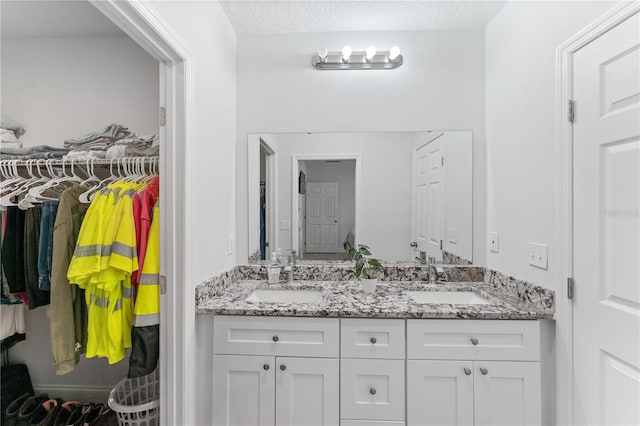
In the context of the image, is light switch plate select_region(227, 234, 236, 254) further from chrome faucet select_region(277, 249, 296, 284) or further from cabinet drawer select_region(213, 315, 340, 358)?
cabinet drawer select_region(213, 315, 340, 358)

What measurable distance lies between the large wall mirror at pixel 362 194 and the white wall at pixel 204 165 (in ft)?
0.95

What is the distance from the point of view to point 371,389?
58.3 inches

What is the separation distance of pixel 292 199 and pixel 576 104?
157cm

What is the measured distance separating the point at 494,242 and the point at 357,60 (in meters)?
1.46

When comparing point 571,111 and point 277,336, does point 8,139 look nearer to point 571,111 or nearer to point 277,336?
point 277,336

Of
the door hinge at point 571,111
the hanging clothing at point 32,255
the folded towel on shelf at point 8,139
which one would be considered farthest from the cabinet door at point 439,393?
the folded towel on shelf at point 8,139

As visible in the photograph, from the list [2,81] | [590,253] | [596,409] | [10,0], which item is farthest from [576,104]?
[2,81]

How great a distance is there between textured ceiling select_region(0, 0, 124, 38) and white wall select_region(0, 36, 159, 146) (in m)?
0.06

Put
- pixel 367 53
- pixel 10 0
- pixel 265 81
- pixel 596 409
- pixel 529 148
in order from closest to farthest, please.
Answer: pixel 596 409
pixel 529 148
pixel 10 0
pixel 367 53
pixel 265 81

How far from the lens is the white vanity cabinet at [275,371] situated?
1.49m

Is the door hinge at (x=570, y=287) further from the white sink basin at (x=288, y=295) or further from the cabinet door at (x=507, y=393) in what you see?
the white sink basin at (x=288, y=295)

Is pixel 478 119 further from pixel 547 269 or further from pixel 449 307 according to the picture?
pixel 449 307

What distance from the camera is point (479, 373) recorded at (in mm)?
1453

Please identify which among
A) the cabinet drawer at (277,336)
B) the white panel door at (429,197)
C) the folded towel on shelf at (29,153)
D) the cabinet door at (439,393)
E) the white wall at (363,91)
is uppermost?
the white wall at (363,91)
